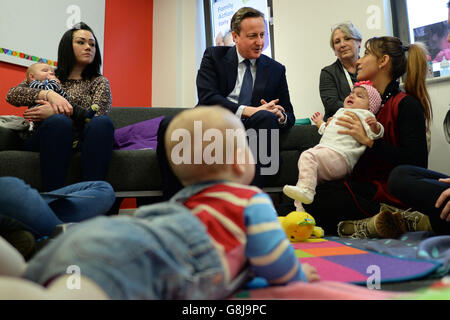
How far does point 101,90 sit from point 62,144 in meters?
0.45

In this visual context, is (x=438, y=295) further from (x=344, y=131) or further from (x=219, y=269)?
(x=344, y=131)

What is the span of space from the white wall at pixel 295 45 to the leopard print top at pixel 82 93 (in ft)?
5.60

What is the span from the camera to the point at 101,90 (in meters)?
2.14

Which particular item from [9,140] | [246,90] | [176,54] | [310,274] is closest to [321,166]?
[246,90]

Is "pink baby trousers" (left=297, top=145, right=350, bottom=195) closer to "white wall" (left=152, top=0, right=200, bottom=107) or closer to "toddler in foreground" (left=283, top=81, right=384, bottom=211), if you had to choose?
"toddler in foreground" (left=283, top=81, right=384, bottom=211)

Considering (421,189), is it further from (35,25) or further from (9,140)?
(35,25)

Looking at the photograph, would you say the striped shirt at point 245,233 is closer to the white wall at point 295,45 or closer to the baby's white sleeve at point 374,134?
the baby's white sleeve at point 374,134

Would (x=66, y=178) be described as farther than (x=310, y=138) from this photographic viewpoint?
No

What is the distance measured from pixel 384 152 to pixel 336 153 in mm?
220

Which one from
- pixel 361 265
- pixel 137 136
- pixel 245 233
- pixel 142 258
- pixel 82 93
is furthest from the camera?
pixel 137 136

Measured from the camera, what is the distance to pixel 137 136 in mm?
2361

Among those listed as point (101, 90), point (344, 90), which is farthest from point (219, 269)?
point (344, 90)

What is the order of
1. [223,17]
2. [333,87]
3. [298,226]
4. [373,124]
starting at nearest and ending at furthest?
[298,226]
[373,124]
[333,87]
[223,17]

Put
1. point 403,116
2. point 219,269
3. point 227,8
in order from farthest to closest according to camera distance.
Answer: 1. point 227,8
2. point 403,116
3. point 219,269
